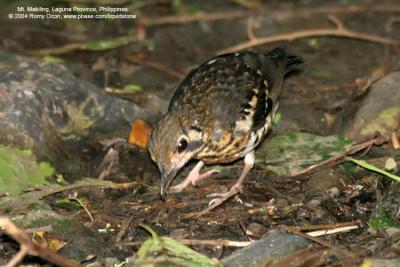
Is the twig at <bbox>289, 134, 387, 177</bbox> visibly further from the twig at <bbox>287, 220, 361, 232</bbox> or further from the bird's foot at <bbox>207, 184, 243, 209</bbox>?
the twig at <bbox>287, 220, 361, 232</bbox>

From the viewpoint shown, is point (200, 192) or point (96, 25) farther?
point (96, 25)

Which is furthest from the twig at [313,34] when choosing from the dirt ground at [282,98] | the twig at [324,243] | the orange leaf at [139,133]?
the twig at [324,243]

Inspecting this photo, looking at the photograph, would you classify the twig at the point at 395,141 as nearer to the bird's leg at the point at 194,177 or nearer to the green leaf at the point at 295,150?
the green leaf at the point at 295,150

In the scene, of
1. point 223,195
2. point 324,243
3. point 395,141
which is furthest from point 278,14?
point 324,243

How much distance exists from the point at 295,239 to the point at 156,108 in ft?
9.97

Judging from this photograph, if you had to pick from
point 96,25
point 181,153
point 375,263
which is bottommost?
point 375,263

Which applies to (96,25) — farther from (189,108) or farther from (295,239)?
(295,239)

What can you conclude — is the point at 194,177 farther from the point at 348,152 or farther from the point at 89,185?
the point at 348,152

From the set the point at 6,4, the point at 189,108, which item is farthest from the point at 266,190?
the point at 6,4

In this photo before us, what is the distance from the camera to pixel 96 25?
10.3 meters

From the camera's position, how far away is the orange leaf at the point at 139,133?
7270mm

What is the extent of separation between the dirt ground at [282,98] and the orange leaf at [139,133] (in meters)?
0.14

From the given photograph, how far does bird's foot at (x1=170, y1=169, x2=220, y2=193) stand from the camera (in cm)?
675

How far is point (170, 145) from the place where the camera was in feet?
19.8
